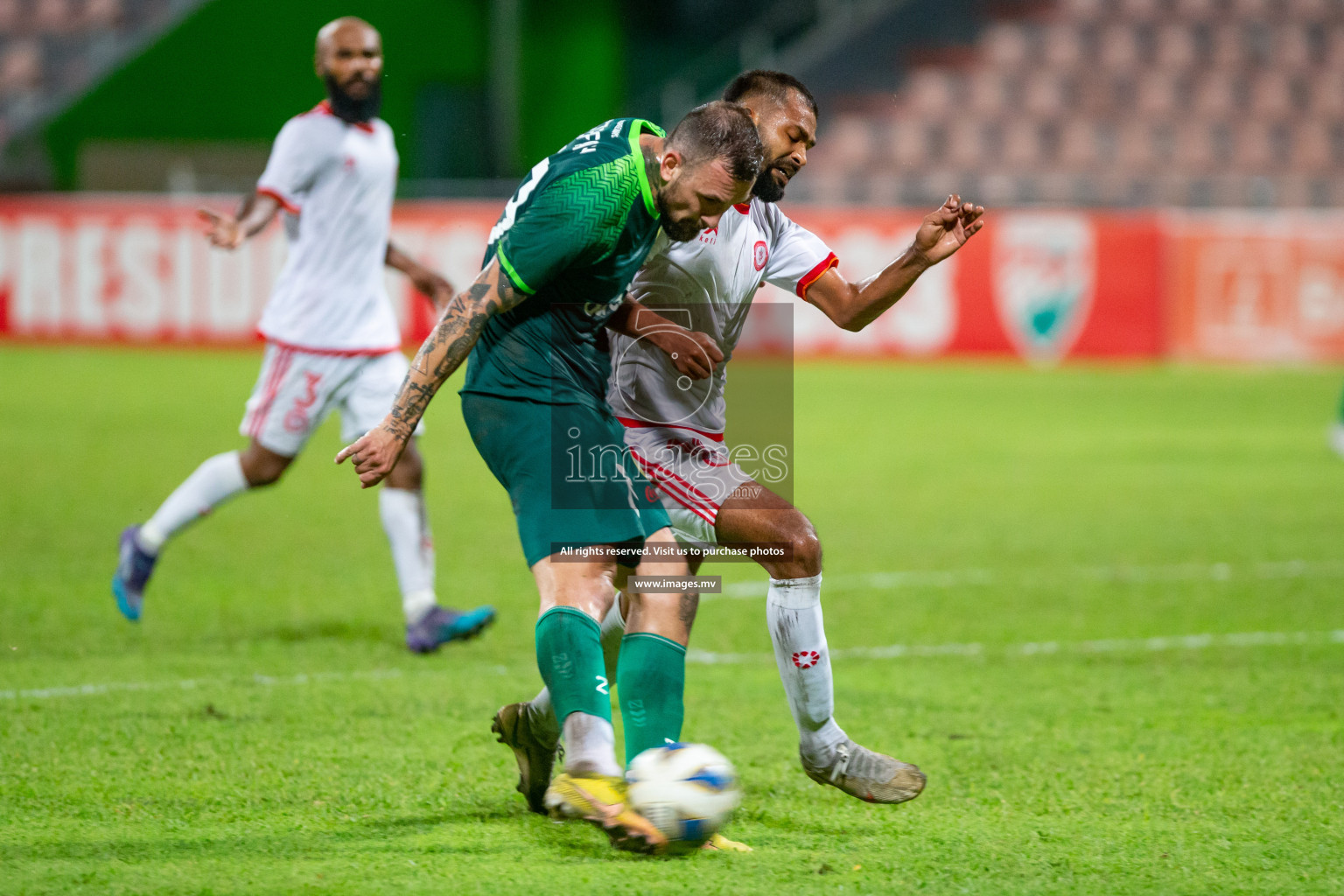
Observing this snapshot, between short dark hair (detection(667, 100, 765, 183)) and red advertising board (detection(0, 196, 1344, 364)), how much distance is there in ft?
49.7

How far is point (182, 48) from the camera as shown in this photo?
23.9 metres

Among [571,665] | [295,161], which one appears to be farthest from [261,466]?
[571,665]

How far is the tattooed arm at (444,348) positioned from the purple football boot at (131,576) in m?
2.96

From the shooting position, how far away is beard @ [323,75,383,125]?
6344 millimetres

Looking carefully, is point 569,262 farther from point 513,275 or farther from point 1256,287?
point 1256,287

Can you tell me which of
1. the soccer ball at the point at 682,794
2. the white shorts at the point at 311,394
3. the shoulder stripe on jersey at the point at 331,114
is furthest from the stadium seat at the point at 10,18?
the soccer ball at the point at 682,794

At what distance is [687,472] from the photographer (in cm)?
420

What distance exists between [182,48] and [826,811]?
22.4m

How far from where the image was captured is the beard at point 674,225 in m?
3.67

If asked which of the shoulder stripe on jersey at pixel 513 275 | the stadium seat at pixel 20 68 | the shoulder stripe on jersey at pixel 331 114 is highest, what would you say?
the stadium seat at pixel 20 68

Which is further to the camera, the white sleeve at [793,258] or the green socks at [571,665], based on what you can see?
the white sleeve at [793,258]

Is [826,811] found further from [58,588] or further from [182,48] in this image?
[182,48]

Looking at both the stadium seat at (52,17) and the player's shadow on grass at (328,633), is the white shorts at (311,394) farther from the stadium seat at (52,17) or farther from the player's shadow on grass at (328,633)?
the stadium seat at (52,17)

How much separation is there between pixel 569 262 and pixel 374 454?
0.64 metres
